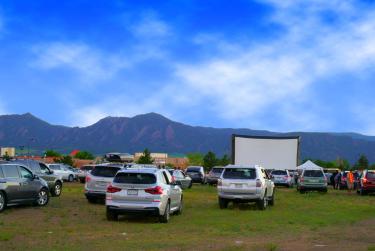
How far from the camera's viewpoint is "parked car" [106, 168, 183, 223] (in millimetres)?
17469

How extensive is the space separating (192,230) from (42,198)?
8676mm

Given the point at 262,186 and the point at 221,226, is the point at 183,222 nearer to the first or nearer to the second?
the point at 221,226

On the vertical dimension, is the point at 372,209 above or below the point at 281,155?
below

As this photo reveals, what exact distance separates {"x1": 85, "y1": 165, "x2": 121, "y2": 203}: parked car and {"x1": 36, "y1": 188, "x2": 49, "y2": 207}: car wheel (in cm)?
209

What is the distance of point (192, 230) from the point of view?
1605 centimetres

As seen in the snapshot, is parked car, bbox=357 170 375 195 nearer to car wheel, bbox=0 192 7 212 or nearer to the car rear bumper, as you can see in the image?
the car rear bumper

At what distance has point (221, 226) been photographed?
17156mm

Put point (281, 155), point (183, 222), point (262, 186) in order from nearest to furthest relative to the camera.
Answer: point (183, 222)
point (262, 186)
point (281, 155)

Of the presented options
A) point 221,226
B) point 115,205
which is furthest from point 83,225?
point 221,226

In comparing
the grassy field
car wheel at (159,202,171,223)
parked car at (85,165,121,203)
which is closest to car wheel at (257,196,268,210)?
the grassy field

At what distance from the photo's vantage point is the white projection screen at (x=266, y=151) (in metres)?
44.6

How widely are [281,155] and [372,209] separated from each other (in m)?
20.2

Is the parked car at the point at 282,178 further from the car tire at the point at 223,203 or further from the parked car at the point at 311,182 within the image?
the car tire at the point at 223,203

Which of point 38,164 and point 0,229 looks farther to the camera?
point 38,164
